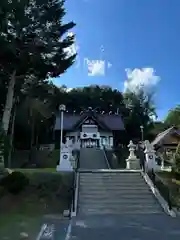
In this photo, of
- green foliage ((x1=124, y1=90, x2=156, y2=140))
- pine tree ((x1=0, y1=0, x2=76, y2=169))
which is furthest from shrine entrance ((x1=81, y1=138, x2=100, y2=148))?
pine tree ((x1=0, y1=0, x2=76, y2=169))

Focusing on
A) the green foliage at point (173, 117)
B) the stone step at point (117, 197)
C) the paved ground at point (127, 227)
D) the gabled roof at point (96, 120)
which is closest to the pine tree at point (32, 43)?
the stone step at point (117, 197)

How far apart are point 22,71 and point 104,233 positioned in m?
19.2

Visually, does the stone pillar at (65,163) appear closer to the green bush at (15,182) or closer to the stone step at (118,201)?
the green bush at (15,182)

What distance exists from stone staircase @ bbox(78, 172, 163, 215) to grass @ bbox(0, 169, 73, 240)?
88 centimetres


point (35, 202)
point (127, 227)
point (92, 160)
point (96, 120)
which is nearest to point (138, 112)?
point (96, 120)

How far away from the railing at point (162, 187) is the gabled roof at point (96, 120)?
3142cm

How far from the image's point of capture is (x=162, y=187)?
1525 centimetres

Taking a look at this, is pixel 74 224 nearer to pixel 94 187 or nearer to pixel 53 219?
pixel 53 219

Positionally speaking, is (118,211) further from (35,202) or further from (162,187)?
(35,202)

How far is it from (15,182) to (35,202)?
5.05 feet

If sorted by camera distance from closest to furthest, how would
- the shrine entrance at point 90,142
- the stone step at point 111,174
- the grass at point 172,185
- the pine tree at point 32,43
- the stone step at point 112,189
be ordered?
the grass at point 172,185 < the stone step at point 112,189 < the stone step at point 111,174 < the pine tree at point 32,43 < the shrine entrance at point 90,142

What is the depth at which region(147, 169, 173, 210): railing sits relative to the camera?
1355 cm

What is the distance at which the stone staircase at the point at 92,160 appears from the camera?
26.7m

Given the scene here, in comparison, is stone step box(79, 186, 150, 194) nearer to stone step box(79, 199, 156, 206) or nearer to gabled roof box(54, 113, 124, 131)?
stone step box(79, 199, 156, 206)
